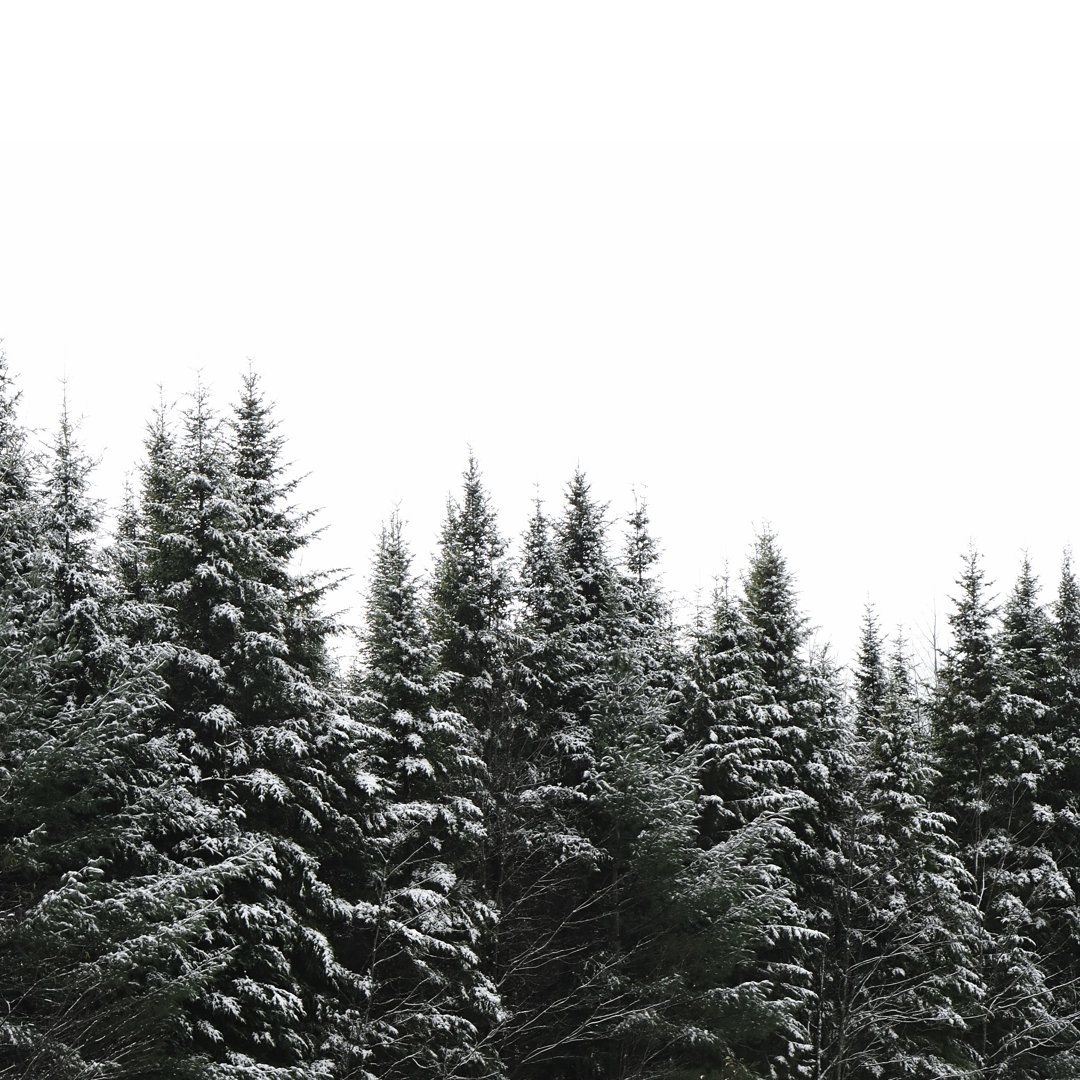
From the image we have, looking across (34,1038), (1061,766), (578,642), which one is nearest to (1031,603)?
(1061,766)

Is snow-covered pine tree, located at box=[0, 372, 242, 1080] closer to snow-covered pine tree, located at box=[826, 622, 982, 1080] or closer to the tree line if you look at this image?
the tree line

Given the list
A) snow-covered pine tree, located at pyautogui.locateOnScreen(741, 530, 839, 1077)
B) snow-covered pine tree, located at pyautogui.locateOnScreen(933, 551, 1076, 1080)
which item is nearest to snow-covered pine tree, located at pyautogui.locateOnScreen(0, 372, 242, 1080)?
snow-covered pine tree, located at pyautogui.locateOnScreen(741, 530, 839, 1077)

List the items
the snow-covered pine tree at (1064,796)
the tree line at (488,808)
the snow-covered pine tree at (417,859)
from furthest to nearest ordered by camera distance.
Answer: the snow-covered pine tree at (1064,796) < the snow-covered pine tree at (417,859) < the tree line at (488,808)

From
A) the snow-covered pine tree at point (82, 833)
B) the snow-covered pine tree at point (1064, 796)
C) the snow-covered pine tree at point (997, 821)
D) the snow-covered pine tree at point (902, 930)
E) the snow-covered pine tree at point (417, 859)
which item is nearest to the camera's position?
the snow-covered pine tree at point (82, 833)

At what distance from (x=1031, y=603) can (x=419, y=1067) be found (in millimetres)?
26789

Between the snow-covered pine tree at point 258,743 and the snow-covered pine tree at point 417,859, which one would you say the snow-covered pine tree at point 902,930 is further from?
the snow-covered pine tree at point 258,743

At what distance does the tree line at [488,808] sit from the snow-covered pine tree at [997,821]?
13 centimetres

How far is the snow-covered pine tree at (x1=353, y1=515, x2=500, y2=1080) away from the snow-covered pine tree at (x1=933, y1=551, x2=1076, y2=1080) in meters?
15.0

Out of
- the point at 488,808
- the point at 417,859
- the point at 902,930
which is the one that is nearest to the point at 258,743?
the point at 417,859

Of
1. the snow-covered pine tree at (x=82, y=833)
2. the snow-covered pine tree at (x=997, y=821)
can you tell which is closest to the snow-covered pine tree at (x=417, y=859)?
the snow-covered pine tree at (x=82, y=833)

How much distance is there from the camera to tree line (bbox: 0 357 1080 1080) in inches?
524

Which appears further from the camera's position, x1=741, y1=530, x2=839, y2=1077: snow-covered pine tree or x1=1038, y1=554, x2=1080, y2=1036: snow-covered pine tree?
x1=1038, y1=554, x2=1080, y2=1036: snow-covered pine tree

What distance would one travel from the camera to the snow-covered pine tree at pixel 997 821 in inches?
1077

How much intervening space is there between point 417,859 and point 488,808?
8.71ft
